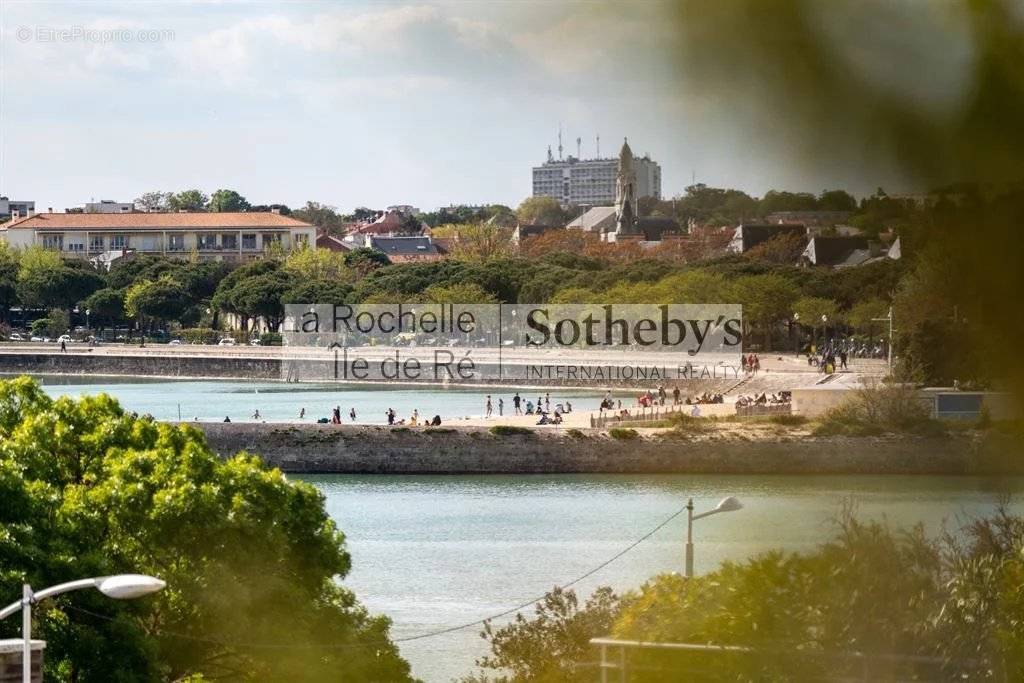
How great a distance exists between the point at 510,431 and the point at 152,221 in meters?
64.4

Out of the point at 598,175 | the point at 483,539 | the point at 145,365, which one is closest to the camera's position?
the point at 598,175

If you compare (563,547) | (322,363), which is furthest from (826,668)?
(322,363)

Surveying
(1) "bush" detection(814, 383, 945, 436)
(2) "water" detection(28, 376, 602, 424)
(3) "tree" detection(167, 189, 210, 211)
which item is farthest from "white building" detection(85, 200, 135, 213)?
(1) "bush" detection(814, 383, 945, 436)

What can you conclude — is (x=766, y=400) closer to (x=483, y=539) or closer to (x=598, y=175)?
(x=483, y=539)

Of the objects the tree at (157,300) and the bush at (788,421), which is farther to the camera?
the tree at (157,300)

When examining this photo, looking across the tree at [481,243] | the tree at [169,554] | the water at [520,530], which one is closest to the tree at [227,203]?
the tree at [481,243]

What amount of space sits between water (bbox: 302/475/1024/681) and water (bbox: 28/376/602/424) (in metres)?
9.70

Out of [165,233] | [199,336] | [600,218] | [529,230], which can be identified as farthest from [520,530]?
[529,230]

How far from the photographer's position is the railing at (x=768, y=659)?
1467 mm

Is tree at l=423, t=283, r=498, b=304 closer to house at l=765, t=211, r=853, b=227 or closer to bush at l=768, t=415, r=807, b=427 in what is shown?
bush at l=768, t=415, r=807, b=427

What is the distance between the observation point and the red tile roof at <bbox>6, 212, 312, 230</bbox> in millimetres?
92062

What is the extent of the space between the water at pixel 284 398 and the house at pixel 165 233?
31.7 metres

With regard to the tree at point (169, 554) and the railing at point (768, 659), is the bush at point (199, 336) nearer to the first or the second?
the tree at point (169, 554)

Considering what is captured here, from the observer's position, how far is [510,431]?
1270 inches
